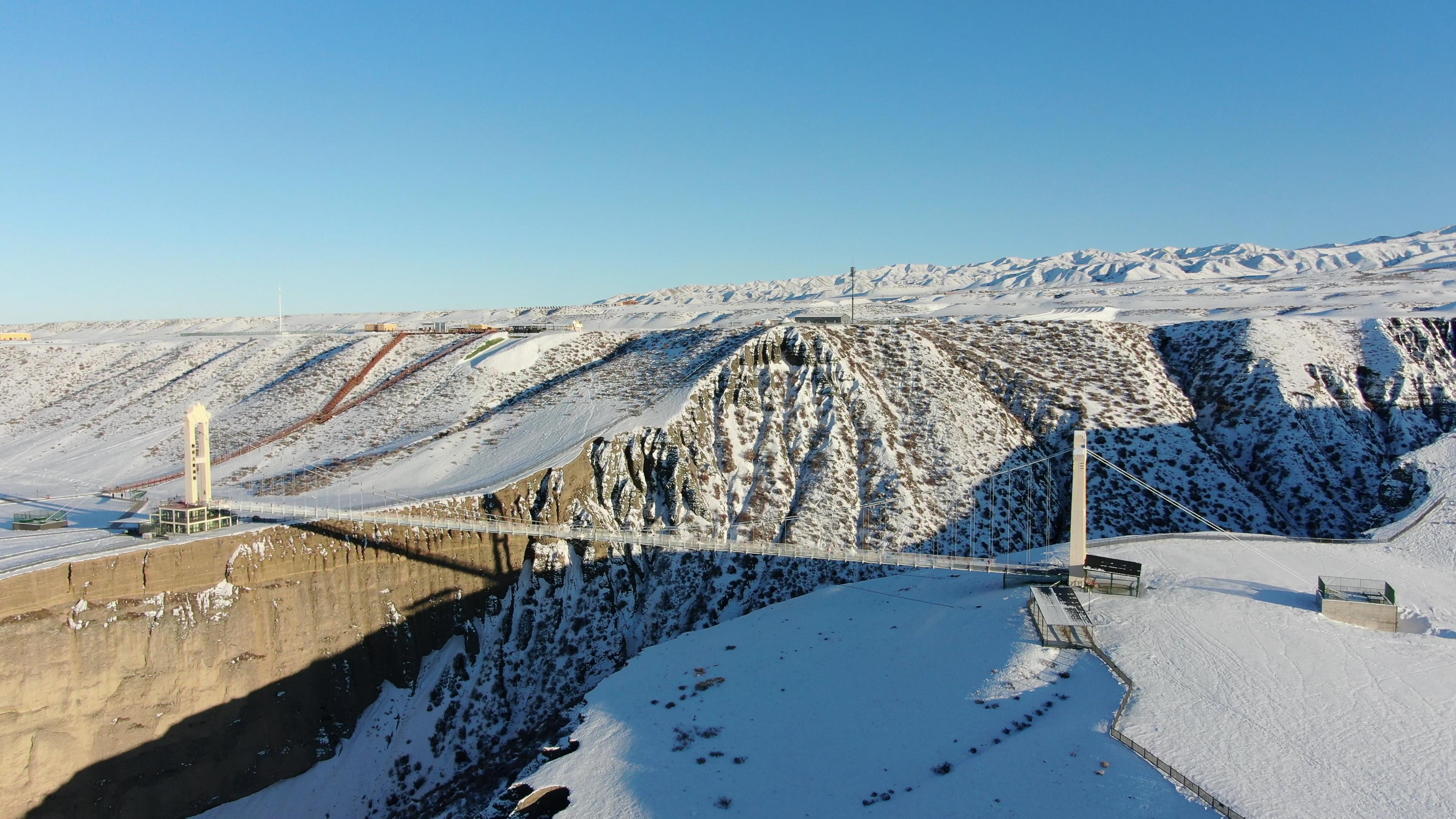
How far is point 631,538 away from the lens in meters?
35.8

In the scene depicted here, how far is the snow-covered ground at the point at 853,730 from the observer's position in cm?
1853

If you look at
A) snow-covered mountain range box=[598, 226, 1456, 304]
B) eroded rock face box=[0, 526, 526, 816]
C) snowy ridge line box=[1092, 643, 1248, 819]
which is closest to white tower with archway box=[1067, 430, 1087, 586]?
snowy ridge line box=[1092, 643, 1248, 819]

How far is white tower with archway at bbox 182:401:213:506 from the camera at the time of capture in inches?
1378

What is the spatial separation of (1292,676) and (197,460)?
4456 centimetres

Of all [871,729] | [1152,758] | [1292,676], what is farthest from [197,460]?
[1292,676]

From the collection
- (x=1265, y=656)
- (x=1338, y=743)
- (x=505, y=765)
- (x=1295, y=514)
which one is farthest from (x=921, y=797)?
(x=1295, y=514)

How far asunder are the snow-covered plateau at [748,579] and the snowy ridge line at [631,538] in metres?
1.17

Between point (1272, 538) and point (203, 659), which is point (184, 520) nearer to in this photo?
point (203, 659)

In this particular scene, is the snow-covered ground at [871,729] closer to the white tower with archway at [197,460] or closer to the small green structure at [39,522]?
the white tower with archway at [197,460]

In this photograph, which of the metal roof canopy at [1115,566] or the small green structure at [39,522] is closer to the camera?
the metal roof canopy at [1115,566]

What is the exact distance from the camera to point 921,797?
1878 centimetres

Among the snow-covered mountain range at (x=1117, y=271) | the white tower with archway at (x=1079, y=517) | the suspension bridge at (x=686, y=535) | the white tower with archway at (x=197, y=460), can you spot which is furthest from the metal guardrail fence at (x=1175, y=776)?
the snow-covered mountain range at (x=1117, y=271)

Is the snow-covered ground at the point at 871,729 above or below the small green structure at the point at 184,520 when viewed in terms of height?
below

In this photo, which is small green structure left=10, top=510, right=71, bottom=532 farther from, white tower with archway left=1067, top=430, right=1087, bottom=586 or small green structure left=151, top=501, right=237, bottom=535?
white tower with archway left=1067, top=430, right=1087, bottom=586
